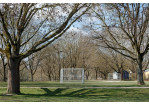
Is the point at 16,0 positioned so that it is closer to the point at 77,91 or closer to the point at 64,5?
the point at 64,5

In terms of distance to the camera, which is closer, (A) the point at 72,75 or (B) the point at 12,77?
(B) the point at 12,77

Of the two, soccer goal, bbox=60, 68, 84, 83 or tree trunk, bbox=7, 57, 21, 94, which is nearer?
tree trunk, bbox=7, 57, 21, 94

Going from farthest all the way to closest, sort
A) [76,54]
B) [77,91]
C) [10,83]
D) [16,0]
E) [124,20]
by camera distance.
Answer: [76,54]
[124,20]
[77,91]
[10,83]
[16,0]

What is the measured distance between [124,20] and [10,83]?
13.4 m

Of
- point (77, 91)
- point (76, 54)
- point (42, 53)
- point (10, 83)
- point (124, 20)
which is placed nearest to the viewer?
point (10, 83)

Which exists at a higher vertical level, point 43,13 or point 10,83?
point 43,13

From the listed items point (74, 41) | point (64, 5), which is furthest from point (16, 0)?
point (74, 41)

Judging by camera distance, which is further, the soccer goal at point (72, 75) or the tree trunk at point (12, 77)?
the soccer goal at point (72, 75)

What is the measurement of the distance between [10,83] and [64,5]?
7756 millimetres

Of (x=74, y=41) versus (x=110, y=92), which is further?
(x=74, y=41)

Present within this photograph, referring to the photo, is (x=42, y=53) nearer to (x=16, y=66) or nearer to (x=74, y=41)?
(x=74, y=41)

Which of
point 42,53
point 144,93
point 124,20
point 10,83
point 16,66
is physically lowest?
point 144,93

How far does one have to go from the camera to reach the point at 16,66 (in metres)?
14.7

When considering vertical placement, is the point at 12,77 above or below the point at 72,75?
above
